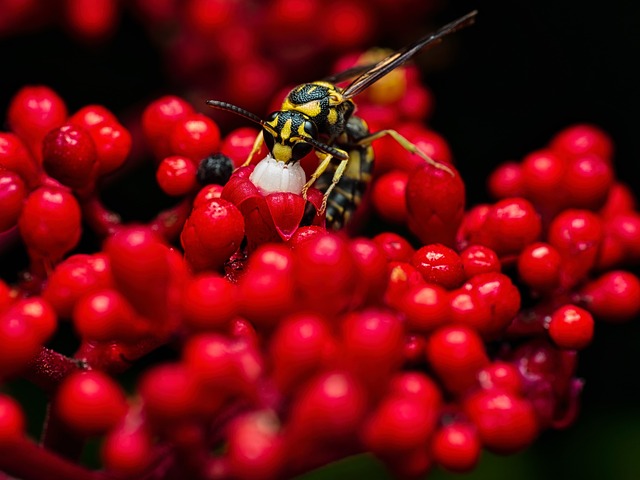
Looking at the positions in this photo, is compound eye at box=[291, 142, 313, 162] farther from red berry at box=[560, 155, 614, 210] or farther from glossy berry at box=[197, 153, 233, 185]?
red berry at box=[560, 155, 614, 210]

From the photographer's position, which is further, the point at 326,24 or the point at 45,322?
the point at 326,24

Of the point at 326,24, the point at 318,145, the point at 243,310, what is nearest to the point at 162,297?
the point at 243,310

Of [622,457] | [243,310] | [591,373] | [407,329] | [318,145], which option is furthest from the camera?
[591,373]

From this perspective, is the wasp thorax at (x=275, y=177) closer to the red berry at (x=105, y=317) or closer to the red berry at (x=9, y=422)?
the red berry at (x=105, y=317)

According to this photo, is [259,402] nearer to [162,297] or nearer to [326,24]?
[162,297]

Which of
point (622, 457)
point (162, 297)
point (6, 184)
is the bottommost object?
point (622, 457)

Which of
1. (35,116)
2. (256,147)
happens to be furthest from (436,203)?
(35,116)

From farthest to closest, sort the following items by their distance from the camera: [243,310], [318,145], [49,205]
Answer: [318,145], [49,205], [243,310]
